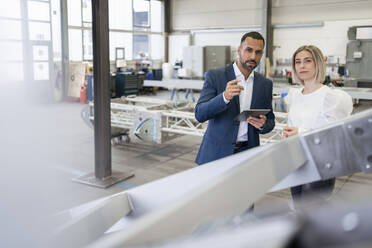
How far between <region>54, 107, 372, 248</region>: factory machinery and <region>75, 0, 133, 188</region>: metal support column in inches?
112

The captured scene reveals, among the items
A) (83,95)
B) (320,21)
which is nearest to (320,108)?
(83,95)

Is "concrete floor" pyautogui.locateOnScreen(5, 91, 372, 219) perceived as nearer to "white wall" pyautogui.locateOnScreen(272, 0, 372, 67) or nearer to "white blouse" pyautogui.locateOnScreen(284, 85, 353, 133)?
"white blouse" pyautogui.locateOnScreen(284, 85, 353, 133)

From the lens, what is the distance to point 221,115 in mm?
2092

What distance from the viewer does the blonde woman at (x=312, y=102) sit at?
1.95 m

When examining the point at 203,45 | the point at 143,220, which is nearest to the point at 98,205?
the point at 143,220

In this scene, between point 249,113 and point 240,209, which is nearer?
point 240,209

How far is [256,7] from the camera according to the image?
42.2 ft

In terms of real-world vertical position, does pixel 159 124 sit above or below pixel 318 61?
below

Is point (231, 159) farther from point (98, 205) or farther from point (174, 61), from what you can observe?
point (174, 61)

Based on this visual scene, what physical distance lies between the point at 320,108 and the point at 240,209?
1.48 m

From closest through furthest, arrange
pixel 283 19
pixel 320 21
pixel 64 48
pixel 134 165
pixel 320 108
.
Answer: pixel 320 108
pixel 134 165
pixel 64 48
pixel 320 21
pixel 283 19

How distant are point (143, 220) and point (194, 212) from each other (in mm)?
98

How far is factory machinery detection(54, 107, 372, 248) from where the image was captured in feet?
1.26

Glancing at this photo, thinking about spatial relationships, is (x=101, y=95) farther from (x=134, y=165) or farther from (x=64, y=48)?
(x=64, y=48)
